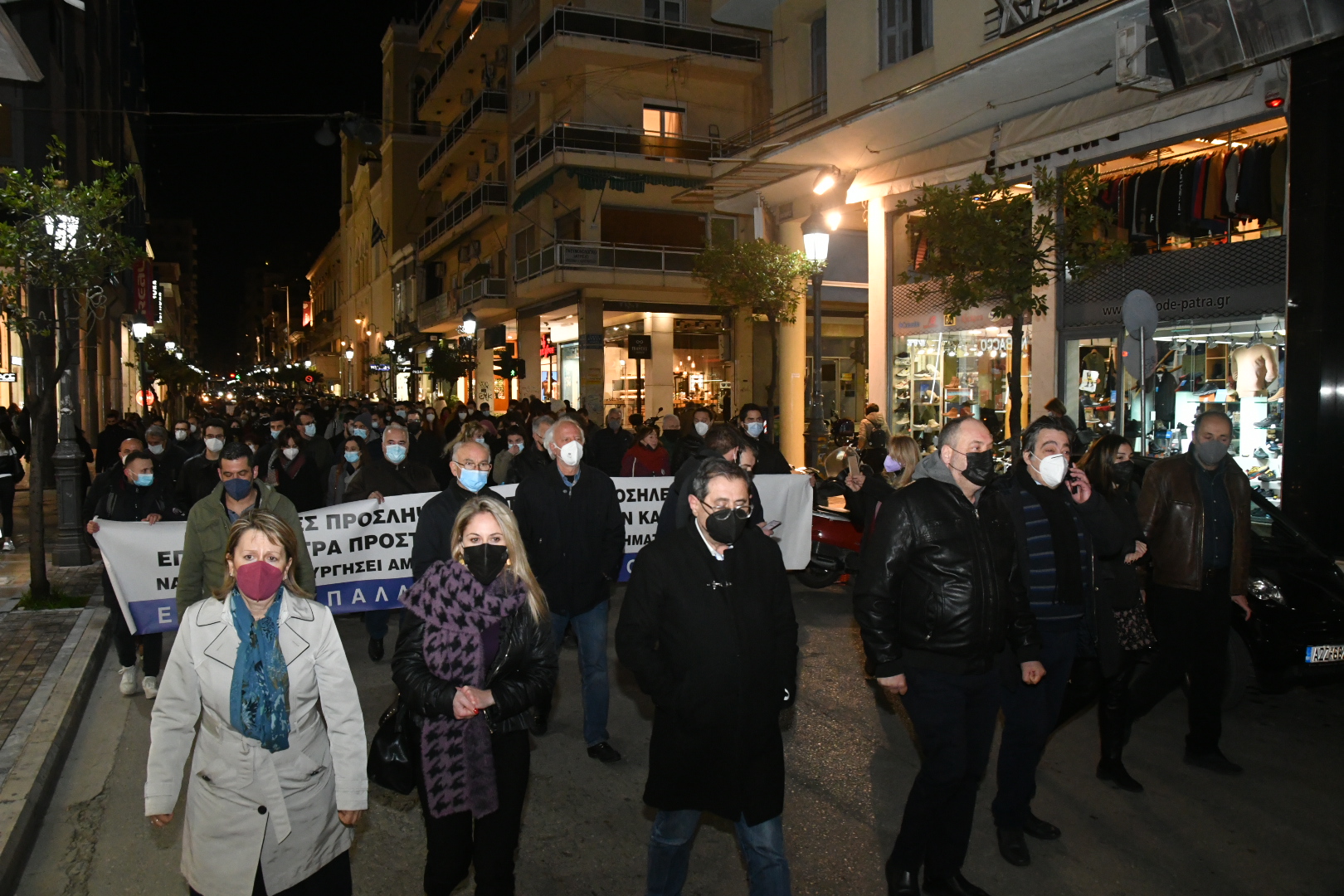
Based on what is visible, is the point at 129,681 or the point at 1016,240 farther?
the point at 1016,240

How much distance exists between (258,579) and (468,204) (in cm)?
3725

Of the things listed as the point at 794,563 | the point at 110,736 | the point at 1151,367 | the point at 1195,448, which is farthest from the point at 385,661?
the point at 1151,367

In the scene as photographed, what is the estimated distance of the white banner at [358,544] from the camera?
7383mm

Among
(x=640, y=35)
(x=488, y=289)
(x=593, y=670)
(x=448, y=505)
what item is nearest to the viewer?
(x=448, y=505)

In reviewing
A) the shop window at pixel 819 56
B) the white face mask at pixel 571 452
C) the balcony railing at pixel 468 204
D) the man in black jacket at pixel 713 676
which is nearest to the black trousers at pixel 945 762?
the man in black jacket at pixel 713 676

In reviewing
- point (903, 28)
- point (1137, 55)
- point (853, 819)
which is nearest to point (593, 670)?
point (853, 819)

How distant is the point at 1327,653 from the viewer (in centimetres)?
646

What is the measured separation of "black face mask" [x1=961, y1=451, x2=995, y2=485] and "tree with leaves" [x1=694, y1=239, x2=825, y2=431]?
14.4 metres

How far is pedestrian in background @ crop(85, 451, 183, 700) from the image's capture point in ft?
23.9

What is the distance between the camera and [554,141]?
28.6 meters

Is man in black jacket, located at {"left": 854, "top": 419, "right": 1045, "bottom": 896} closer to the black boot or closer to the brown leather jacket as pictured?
the black boot

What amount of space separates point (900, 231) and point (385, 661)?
549 inches

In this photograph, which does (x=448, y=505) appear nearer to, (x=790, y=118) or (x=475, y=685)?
(x=475, y=685)

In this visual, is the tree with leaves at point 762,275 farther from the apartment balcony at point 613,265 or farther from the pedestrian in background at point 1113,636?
the pedestrian in background at point 1113,636
